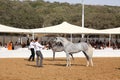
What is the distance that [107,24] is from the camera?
8775 cm

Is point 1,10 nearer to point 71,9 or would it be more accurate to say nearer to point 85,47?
point 71,9

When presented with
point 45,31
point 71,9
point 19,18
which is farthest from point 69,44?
point 71,9

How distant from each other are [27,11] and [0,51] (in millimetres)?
58835

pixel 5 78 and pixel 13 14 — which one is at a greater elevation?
pixel 13 14

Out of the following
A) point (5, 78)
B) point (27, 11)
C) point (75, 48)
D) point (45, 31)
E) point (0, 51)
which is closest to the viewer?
point (5, 78)

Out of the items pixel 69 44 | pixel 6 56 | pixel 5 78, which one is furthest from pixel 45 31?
pixel 5 78

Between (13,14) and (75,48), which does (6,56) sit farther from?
(13,14)

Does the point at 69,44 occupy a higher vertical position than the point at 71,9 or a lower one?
lower

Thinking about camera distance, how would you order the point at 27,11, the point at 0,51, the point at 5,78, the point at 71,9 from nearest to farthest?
the point at 5,78 → the point at 0,51 → the point at 27,11 → the point at 71,9

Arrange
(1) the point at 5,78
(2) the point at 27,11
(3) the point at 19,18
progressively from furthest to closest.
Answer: (2) the point at 27,11, (3) the point at 19,18, (1) the point at 5,78

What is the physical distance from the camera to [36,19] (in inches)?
3460

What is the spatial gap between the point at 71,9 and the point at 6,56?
86814 mm

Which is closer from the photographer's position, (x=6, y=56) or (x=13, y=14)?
(x=6, y=56)

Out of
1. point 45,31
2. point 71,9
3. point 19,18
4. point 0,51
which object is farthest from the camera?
point 71,9
